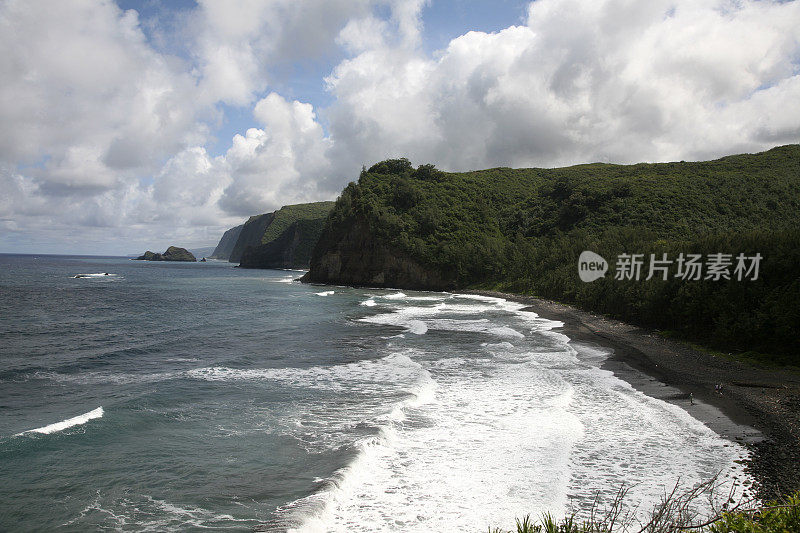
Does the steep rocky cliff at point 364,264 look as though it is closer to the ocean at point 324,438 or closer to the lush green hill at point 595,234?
the lush green hill at point 595,234

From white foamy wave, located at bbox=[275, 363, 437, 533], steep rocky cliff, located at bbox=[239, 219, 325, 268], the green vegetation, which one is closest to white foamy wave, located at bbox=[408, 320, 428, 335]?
white foamy wave, located at bbox=[275, 363, 437, 533]

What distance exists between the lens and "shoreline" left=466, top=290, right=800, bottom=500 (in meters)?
9.66

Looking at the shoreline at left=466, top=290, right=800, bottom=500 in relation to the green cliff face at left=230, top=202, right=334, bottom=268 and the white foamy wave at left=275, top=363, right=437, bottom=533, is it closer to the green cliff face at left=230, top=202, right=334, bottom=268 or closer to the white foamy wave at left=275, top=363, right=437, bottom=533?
→ the white foamy wave at left=275, top=363, right=437, bottom=533

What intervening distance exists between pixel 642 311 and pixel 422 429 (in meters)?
22.9

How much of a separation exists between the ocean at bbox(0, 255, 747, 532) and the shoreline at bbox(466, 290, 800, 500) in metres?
0.65

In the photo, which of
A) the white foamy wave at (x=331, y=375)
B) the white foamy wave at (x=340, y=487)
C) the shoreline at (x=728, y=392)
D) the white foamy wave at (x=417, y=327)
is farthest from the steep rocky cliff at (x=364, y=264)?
the white foamy wave at (x=340, y=487)

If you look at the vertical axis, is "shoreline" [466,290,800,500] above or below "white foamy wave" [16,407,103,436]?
above

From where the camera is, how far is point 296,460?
975 cm

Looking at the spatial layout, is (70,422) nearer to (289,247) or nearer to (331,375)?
(331,375)

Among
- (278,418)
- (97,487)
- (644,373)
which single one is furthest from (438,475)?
(644,373)

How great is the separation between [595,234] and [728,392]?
4267cm

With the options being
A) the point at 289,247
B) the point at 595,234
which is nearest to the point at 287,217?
the point at 289,247

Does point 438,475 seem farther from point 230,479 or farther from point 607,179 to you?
point 607,179

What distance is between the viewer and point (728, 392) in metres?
15.1
